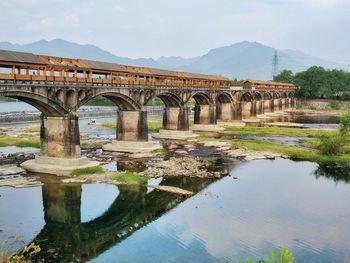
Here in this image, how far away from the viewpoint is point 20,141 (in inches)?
2864

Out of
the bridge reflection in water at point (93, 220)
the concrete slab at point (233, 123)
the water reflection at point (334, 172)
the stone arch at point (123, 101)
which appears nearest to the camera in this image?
the bridge reflection in water at point (93, 220)

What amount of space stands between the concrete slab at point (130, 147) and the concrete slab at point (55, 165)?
14.3m

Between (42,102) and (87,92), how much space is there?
8497mm

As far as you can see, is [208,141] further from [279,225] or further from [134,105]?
[279,225]

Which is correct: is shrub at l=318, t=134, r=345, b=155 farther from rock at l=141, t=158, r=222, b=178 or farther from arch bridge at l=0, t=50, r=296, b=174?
arch bridge at l=0, t=50, r=296, b=174

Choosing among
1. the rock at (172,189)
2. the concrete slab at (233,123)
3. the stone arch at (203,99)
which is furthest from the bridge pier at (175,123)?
the rock at (172,189)

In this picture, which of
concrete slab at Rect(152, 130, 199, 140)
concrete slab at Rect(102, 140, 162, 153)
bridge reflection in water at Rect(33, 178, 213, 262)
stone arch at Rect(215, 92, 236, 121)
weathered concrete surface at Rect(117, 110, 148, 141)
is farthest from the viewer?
stone arch at Rect(215, 92, 236, 121)

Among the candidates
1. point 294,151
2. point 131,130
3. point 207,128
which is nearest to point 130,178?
point 131,130

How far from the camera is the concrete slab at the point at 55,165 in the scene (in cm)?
4931

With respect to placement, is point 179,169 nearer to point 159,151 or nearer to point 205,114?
point 159,151

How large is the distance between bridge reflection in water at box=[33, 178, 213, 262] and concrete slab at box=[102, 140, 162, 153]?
18596 mm

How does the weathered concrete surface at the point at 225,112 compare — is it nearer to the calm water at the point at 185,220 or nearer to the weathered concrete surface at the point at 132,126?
the weathered concrete surface at the point at 132,126

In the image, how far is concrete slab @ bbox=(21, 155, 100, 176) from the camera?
49.3 meters

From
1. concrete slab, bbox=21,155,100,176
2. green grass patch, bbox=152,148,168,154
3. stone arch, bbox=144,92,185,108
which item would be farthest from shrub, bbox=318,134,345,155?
concrete slab, bbox=21,155,100,176
